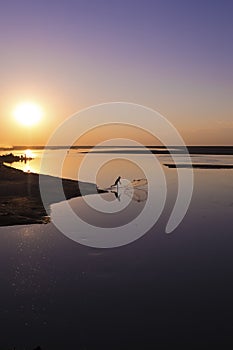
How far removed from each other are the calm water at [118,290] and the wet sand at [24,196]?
2387mm

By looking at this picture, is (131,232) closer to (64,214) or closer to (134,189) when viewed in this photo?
(64,214)

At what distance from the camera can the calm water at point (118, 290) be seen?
9508mm

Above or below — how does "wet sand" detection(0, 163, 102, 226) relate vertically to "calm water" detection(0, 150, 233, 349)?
above

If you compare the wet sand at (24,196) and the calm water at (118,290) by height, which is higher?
the wet sand at (24,196)

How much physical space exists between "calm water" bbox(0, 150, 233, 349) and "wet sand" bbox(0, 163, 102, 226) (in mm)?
2387

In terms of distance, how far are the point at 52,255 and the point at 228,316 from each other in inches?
322

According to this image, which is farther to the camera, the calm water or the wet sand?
the wet sand

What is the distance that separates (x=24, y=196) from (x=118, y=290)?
772 inches

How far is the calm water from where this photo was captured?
9508mm

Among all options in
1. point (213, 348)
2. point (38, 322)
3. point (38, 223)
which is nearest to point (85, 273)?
point (38, 322)

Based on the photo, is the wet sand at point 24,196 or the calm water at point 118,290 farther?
the wet sand at point 24,196

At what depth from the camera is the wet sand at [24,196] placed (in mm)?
22453

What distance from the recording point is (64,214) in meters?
24.5

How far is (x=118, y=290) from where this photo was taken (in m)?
12.2
